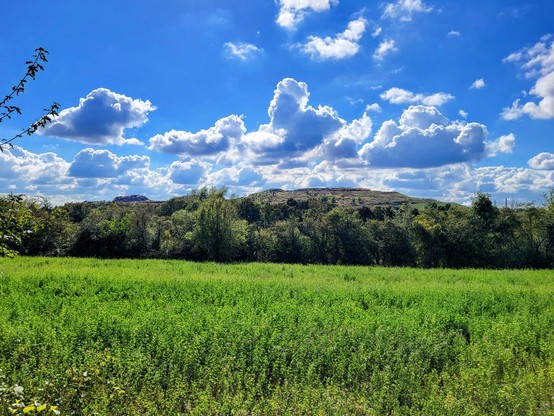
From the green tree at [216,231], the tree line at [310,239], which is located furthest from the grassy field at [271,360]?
the tree line at [310,239]

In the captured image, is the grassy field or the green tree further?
the green tree

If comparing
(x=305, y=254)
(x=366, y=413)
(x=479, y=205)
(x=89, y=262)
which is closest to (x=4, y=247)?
(x=366, y=413)

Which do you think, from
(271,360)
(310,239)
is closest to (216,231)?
(310,239)

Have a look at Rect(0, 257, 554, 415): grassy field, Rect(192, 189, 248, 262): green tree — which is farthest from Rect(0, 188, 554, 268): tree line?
Rect(0, 257, 554, 415): grassy field

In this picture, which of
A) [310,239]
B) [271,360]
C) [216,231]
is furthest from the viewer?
[310,239]

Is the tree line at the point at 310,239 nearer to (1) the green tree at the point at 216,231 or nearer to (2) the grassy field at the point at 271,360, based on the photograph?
(1) the green tree at the point at 216,231

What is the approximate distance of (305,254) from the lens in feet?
177

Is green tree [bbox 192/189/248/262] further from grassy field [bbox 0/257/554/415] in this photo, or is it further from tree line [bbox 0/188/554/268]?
grassy field [bbox 0/257/554/415]

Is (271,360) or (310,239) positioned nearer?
(271,360)

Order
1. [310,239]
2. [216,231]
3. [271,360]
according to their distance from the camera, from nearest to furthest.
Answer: [271,360], [216,231], [310,239]

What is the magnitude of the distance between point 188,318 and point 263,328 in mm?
2506

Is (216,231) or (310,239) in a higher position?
(216,231)

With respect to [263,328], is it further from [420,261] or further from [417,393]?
[420,261]

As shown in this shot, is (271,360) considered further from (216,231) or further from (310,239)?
(310,239)
